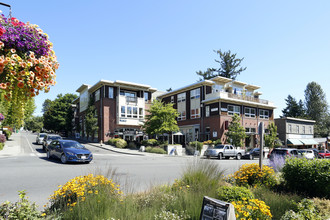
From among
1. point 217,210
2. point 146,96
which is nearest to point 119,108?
point 146,96

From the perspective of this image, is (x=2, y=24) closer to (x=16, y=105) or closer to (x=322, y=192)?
(x=16, y=105)

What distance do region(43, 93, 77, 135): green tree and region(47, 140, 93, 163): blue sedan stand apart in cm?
4374

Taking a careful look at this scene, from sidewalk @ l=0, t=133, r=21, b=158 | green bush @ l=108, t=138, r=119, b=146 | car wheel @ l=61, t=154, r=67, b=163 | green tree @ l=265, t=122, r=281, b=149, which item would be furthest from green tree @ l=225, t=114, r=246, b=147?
sidewalk @ l=0, t=133, r=21, b=158

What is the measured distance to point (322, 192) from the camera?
5.96 meters

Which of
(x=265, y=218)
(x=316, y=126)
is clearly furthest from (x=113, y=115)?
(x=316, y=126)

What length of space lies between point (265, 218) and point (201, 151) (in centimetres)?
2866

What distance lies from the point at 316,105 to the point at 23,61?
79106mm

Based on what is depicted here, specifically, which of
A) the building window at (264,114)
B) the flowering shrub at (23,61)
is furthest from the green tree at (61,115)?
the flowering shrub at (23,61)

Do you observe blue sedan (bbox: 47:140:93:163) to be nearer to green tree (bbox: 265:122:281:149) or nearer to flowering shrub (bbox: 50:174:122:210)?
flowering shrub (bbox: 50:174:122:210)

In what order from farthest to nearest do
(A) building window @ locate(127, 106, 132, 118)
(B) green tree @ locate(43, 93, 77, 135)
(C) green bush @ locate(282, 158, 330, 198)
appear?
(B) green tree @ locate(43, 93, 77, 135) → (A) building window @ locate(127, 106, 132, 118) → (C) green bush @ locate(282, 158, 330, 198)

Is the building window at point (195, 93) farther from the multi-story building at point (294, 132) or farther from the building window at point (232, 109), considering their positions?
the multi-story building at point (294, 132)

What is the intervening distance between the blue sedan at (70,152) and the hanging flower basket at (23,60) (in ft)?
41.5

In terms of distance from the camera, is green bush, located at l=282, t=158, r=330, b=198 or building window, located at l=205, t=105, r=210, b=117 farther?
building window, located at l=205, t=105, r=210, b=117

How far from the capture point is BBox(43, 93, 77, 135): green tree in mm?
57125
